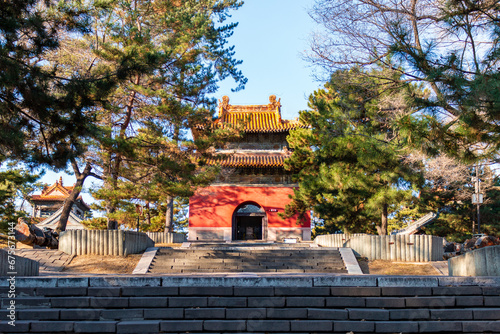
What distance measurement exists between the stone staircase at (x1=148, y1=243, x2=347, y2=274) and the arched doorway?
11.2 meters

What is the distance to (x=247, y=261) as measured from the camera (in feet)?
39.8

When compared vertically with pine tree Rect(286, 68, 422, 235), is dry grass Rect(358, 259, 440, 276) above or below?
below

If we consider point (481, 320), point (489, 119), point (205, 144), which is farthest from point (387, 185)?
point (481, 320)

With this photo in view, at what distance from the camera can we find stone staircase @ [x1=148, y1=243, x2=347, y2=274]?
11453 mm

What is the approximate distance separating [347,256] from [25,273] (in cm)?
787

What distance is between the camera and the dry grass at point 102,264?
11.0 m

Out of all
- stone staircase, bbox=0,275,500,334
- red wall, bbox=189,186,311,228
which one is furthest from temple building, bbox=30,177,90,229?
stone staircase, bbox=0,275,500,334

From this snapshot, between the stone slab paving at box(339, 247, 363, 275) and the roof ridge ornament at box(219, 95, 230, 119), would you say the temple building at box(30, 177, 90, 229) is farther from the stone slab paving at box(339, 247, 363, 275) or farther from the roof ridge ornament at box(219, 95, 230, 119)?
the stone slab paving at box(339, 247, 363, 275)

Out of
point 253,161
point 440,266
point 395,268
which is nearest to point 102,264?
point 395,268

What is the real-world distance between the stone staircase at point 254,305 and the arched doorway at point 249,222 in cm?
1900

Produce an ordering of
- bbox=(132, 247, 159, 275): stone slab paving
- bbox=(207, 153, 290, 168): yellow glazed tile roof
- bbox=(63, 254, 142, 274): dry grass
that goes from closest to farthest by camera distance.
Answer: bbox=(132, 247, 159, 275): stone slab paving, bbox=(63, 254, 142, 274): dry grass, bbox=(207, 153, 290, 168): yellow glazed tile roof

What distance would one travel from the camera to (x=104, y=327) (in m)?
4.61

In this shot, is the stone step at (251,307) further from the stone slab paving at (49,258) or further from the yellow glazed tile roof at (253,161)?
the yellow glazed tile roof at (253,161)

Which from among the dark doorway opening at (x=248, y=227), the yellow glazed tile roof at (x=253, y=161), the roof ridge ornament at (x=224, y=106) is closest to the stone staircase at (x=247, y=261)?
the yellow glazed tile roof at (x=253, y=161)
